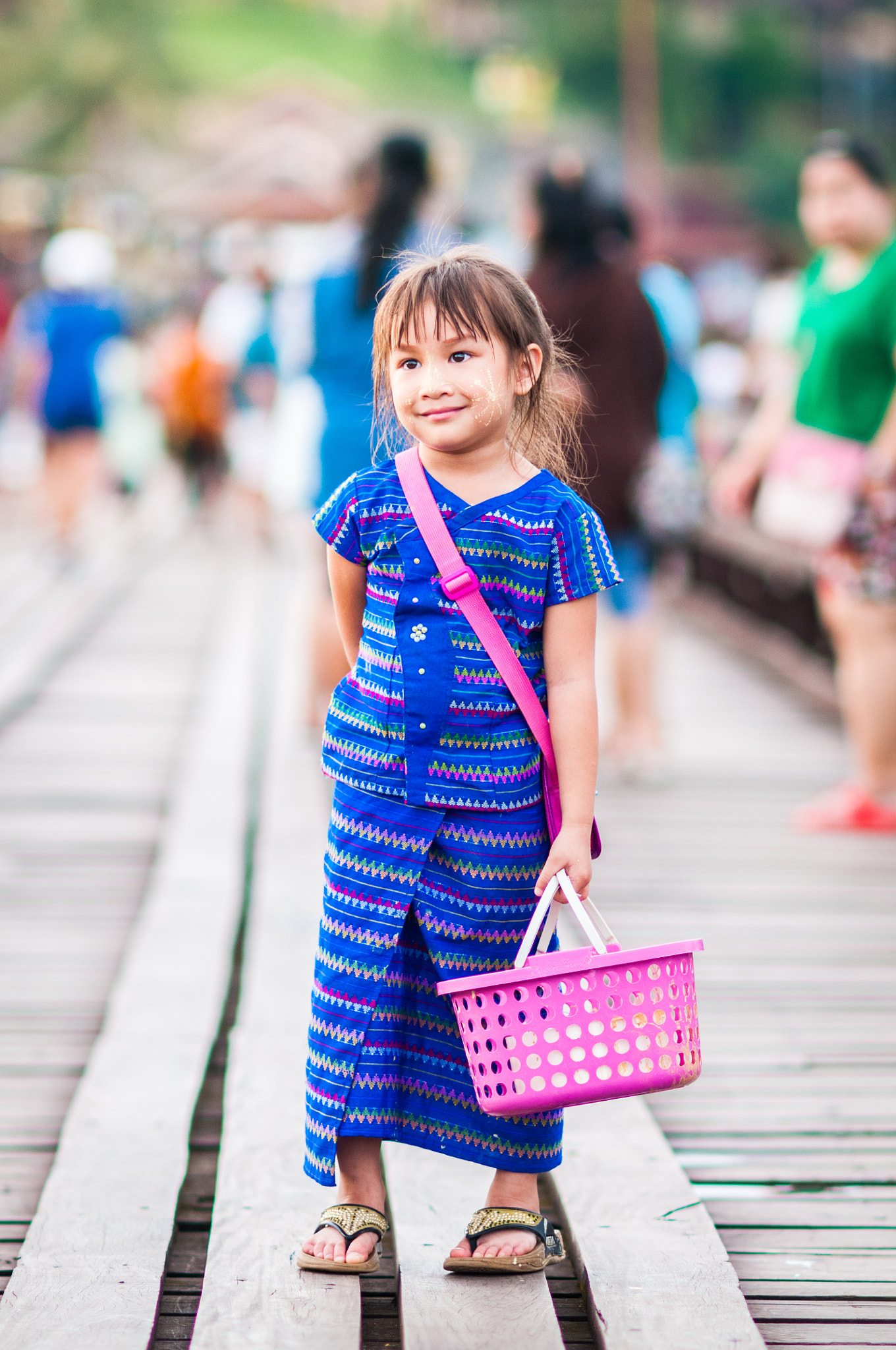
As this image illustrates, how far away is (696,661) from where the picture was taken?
8.60 meters

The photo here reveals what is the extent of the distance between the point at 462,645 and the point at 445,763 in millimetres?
153

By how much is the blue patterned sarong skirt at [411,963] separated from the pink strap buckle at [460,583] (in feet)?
0.91

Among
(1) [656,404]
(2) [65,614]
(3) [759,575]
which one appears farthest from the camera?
(3) [759,575]

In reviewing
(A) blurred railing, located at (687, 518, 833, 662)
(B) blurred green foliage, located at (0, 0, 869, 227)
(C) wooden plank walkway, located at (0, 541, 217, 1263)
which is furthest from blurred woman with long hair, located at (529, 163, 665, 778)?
(B) blurred green foliage, located at (0, 0, 869, 227)

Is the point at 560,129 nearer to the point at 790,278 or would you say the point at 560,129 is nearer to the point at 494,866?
the point at 790,278

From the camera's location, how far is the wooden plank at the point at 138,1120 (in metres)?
2.26

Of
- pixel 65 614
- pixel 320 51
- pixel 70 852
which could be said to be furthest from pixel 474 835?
pixel 320 51

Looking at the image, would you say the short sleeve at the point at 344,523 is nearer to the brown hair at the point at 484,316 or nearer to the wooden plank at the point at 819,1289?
the brown hair at the point at 484,316

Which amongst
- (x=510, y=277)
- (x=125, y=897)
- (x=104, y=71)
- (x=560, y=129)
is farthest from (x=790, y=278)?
(x=560, y=129)

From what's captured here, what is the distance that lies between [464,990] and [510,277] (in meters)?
0.93

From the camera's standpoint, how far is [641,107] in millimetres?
74312

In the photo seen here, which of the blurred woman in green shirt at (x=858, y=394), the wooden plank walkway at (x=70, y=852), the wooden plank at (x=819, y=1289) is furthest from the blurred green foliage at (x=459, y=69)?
the wooden plank at (x=819, y=1289)

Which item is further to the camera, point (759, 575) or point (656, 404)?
point (759, 575)

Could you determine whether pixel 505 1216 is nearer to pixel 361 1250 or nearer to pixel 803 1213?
pixel 361 1250
